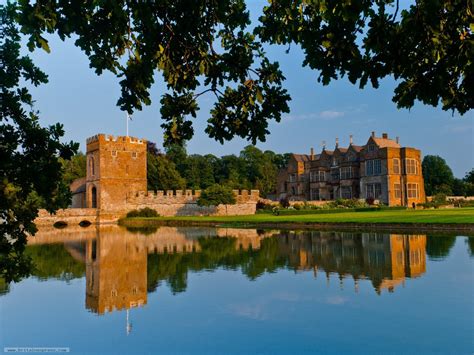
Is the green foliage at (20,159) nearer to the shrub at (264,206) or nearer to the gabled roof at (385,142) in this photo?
the shrub at (264,206)

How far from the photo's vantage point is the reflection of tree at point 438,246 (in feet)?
43.4

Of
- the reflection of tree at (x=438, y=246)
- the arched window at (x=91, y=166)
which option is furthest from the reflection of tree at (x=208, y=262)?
the arched window at (x=91, y=166)

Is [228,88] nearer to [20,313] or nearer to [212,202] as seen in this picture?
[20,313]

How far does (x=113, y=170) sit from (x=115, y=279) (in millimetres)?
35779

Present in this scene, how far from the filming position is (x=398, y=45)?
390 centimetres

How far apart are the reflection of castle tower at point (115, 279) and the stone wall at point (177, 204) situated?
28079 millimetres

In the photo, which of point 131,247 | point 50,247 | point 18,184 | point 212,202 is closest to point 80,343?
point 18,184

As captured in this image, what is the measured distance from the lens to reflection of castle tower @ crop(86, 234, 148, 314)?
28.3ft

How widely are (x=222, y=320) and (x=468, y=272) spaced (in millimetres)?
6475

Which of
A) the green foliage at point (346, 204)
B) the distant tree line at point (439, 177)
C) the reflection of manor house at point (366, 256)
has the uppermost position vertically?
the distant tree line at point (439, 177)

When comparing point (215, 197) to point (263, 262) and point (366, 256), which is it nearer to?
point (263, 262)

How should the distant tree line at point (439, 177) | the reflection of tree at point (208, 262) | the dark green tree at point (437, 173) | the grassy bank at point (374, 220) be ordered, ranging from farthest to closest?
the dark green tree at point (437, 173) → the distant tree line at point (439, 177) → the grassy bank at point (374, 220) → the reflection of tree at point (208, 262)

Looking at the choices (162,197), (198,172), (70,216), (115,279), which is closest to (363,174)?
(162,197)

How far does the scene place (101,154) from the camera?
45062 mm
